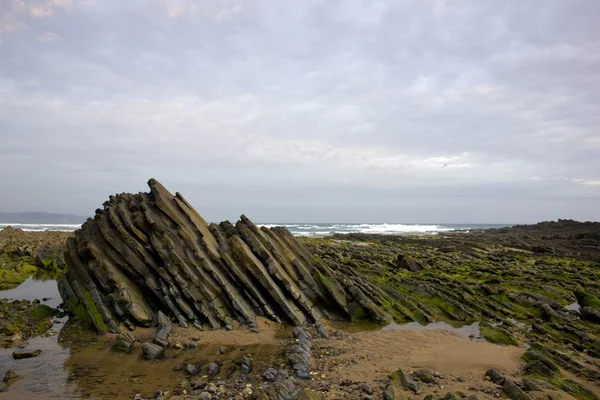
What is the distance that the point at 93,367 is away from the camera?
12.8 metres

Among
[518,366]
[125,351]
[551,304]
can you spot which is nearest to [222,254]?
[125,351]

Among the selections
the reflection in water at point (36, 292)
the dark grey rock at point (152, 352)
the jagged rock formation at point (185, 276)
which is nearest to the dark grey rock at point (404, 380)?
the jagged rock formation at point (185, 276)

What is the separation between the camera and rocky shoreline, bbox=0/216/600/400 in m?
10.5

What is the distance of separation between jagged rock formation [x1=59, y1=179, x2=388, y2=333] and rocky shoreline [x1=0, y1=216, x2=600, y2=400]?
1.22m

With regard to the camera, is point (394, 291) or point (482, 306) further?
point (394, 291)

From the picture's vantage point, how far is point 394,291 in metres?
22.0

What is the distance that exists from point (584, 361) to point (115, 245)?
66.8 feet

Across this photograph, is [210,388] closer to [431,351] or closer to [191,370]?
[191,370]

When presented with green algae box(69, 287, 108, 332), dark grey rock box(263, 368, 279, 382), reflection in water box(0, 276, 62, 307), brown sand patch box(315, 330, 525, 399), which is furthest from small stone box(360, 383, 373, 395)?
reflection in water box(0, 276, 62, 307)

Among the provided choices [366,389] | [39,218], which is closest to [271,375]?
[366,389]

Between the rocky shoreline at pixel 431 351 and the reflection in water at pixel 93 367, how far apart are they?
33 cm

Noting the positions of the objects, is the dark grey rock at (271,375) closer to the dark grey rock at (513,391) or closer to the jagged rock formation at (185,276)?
the jagged rock formation at (185,276)

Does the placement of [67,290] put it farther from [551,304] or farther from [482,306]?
[551,304]

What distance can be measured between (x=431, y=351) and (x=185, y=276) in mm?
11083
